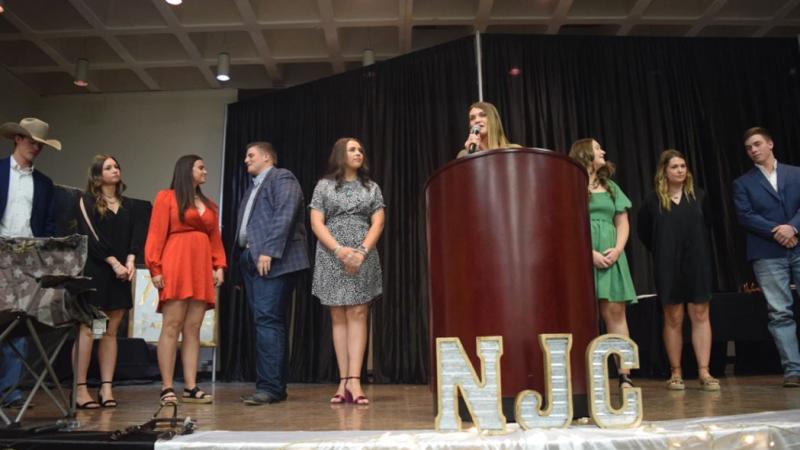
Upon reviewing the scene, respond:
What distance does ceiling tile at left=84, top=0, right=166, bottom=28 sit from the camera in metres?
6.35

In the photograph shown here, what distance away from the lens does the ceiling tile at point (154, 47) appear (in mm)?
7035

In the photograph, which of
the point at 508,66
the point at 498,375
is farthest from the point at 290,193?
the point at 508,66

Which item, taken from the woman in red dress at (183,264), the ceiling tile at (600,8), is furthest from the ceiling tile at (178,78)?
the woman in red dress at (183,264)

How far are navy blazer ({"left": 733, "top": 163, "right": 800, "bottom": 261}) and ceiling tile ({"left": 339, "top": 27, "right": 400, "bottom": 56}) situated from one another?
4.12m

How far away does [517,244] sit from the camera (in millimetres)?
2219

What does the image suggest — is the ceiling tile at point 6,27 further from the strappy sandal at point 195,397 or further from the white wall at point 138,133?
the strappy sandal at point 195,397

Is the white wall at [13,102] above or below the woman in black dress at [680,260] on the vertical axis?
above

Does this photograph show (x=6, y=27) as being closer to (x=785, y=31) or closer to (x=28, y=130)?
(x=28, y=130)

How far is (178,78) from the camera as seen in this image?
7930 millimetres

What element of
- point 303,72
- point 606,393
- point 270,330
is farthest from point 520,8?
point 606,393

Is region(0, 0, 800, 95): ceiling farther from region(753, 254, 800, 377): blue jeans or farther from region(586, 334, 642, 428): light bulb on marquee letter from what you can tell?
region(586, 334, 642, 428): light bulb on marquee letter

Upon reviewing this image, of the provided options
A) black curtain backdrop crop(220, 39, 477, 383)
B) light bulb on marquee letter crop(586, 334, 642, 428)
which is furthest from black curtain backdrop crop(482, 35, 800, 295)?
light bulb on marquee letter crop(586, 334, 642, 428)

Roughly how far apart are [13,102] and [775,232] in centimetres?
804

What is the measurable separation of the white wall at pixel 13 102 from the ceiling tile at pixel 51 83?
3.4 inches
